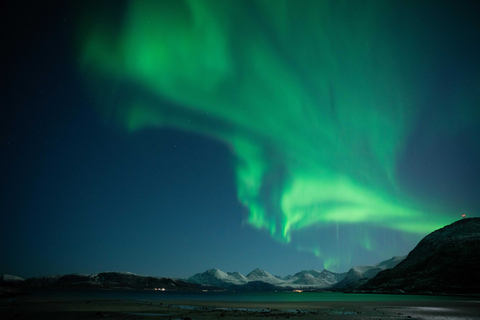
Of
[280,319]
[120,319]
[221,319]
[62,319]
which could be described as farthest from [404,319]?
[62,319]

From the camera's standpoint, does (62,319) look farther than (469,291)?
No

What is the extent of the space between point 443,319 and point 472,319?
4323 millimetres

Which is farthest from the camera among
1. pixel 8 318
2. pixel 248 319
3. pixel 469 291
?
pixel 469 291

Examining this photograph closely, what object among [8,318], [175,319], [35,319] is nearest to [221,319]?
[175,319]

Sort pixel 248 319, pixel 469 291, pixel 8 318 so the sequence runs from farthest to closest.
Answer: pixel 469 291
pixel 248 319
pixel 8 318

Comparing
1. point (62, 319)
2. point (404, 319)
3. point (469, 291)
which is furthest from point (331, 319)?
point (469, 291)

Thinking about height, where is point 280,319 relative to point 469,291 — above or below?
above

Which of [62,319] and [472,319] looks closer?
[62,319]

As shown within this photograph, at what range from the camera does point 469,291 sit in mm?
199500

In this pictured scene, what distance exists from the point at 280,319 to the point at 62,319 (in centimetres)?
3171

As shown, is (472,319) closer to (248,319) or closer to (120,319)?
(248,319)

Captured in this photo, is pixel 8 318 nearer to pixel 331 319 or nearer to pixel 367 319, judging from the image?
pixel 331 319

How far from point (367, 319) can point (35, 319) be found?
1924 inches

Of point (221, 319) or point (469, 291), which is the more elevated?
point (221, 319)
